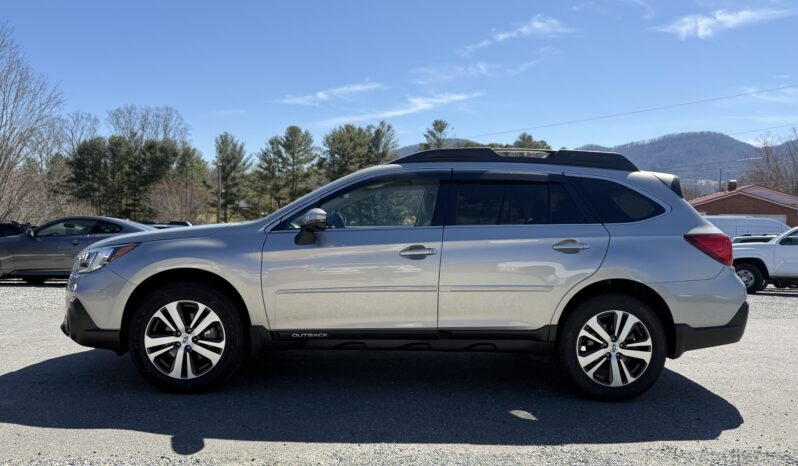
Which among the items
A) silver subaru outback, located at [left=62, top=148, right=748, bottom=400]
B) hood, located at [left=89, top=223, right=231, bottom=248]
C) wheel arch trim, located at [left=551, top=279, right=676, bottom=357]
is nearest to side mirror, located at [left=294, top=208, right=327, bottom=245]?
silver subaru outback, located at [left=62, top=148, right=748, bottom=400]

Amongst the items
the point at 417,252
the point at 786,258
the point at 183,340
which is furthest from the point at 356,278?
the point at 786,258

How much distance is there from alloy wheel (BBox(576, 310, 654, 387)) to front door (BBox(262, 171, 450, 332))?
3.90 feet

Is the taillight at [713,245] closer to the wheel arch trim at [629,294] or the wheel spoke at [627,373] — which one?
the wheel arch trim at [629,294]

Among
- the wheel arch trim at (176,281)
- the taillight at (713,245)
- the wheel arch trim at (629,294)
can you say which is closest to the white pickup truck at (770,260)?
the taillight at (713,245)

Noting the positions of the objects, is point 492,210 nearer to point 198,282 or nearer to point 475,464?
point 475,464

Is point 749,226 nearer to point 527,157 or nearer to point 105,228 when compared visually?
point 527,157

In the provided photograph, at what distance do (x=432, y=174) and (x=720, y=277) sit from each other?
7.69ft

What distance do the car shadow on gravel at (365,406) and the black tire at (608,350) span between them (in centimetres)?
12

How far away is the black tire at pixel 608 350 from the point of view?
4.38 meters

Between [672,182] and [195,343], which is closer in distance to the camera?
[195,343]

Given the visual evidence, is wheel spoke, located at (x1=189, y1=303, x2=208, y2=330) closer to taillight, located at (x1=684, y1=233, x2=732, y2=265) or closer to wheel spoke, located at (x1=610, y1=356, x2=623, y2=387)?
wheel spoke, located at (x1=610, y1=356, x2=623, y2=387)

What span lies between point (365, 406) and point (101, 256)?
2.42m

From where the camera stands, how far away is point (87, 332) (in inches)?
179

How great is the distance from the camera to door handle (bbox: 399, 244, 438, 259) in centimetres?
439
